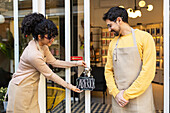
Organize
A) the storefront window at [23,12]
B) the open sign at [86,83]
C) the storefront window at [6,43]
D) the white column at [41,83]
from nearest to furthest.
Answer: the open sign at [86,83] → the white column at [41,83] → the storefront window at [23,12] → the storefront window at [6,43]

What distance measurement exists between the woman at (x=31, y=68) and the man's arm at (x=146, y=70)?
26.1 inches

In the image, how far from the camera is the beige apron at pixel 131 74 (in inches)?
58.4

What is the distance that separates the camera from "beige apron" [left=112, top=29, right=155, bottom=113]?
58.4 inches

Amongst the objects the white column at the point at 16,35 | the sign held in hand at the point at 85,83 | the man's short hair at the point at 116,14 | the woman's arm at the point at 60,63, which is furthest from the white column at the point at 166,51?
the white column at the point at 16,35

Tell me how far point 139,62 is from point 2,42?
1925mm

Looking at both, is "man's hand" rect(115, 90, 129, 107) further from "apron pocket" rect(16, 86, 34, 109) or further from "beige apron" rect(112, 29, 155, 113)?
"apron pocket" rect(16, 86, 34, 109)

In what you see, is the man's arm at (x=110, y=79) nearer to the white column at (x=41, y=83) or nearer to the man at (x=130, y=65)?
the man at (x=130, y=65)

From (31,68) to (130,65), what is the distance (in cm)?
89

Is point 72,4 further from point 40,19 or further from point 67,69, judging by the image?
point 67,69

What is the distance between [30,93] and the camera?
5.32 ft

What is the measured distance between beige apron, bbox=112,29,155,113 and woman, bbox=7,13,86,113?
55cm

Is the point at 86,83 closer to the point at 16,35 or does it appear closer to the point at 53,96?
the point at 53,96

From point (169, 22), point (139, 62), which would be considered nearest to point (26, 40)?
point (139, 62)

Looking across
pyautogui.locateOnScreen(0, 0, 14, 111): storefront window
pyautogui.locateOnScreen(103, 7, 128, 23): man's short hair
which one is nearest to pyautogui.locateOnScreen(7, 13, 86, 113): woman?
pyautogui.locateOnScreen(103, 7, 128, 23): man's short hair
